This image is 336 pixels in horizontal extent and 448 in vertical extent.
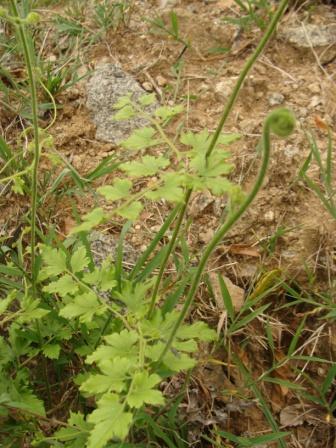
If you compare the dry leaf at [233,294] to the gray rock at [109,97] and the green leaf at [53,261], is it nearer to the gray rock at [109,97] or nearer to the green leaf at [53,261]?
the green leaf at [53,261]

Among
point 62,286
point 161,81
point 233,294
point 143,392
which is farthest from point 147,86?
point 143,392

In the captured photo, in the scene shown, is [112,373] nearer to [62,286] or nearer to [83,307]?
[83,307]

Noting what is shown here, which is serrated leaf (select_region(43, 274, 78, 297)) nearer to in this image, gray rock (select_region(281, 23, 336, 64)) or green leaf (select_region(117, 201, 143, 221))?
green leaf (select_region(117, 201, 143, 221))

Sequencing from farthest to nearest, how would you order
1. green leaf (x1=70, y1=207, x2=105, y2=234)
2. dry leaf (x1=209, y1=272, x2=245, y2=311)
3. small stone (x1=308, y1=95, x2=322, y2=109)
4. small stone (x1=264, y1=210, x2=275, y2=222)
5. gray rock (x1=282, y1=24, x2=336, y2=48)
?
gray rock (x1=282, y1=24, x2=336, y2=48) → small stone (x1=308, y1=95, x2=322, y2=109) → small stone (x1=264, y1=210, x2=275, y2=222) → dry leaf (x1=209, y1=272, x2=245, y2=311) → green leaf (x1=70, y1=207, x2=105, y2=234)

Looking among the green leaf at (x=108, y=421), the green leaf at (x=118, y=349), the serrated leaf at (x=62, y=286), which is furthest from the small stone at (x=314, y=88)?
the green leaf at (x=108, y=421)

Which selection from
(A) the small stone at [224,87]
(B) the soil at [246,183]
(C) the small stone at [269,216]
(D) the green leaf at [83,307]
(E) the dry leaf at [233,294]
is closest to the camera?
(D) the green leaf at [83,307]

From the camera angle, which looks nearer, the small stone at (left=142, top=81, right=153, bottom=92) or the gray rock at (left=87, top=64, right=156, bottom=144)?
the gray rock at (left=87, top=64, right=156, bottom=144)

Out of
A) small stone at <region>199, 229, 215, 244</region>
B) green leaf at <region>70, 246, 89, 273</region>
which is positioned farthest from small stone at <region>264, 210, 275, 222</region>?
green leaf at <region>70, 246, 89, 273</region>
